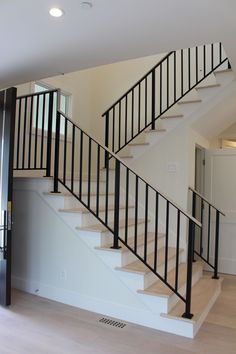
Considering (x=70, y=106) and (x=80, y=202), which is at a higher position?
(x=70, y=106)

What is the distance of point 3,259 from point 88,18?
2.59 m

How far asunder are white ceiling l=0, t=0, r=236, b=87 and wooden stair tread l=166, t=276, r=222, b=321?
8.52ft

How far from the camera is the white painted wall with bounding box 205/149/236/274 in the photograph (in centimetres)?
482

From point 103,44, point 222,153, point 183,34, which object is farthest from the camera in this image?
point 222,153

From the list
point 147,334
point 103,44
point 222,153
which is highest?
point 103,44

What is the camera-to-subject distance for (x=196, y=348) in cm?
261

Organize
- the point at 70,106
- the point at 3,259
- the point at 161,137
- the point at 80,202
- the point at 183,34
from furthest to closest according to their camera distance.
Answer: the point at 70,106 → the point at 161,137 → the point at 80,202 → the point at 3,259 → the point at 183,34

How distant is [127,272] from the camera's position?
10.2 feet

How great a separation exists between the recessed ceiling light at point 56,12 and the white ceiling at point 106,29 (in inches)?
1.5

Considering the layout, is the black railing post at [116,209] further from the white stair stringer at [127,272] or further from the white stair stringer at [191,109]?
the white stair stringer at [191,109]

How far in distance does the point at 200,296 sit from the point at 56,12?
3.19 m

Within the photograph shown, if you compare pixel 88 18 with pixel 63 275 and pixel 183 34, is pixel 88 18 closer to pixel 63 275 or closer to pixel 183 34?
pixel 183 34

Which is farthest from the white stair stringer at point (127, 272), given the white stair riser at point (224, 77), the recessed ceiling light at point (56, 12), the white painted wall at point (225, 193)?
the white stair riser at point (224, 77)

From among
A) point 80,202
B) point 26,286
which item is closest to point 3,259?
point 26,286
